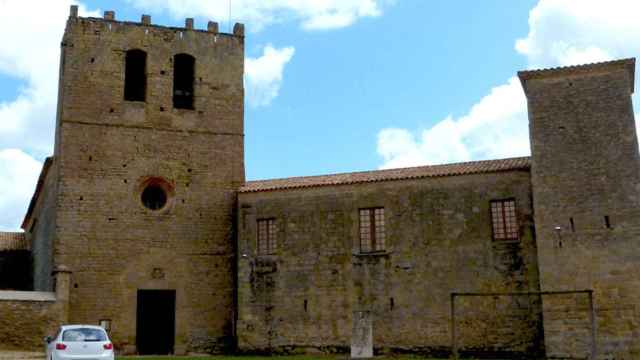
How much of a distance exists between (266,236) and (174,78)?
794cm

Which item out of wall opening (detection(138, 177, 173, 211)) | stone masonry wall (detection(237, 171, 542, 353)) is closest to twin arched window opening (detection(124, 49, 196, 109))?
wall opening (detection(138, 177, 173, 211))

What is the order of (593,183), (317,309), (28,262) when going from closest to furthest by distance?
1. (593,183)
2. (317,309)
3. (28,262)

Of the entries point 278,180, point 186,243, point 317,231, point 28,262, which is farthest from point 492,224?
point 28,262

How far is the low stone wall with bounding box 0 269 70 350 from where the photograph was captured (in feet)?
84.6

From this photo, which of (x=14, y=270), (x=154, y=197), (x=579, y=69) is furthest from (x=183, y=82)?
(x=579, y=69)

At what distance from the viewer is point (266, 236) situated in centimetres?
2959

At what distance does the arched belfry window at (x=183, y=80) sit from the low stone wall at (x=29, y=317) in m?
8.96

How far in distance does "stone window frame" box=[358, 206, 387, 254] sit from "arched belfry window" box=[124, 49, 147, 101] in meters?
10.6

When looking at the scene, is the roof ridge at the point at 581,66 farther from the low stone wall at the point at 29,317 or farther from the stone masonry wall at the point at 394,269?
the low stone wall at the point at 29,317

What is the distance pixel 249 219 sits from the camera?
30000 millimetres

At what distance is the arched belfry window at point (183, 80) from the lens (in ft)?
105

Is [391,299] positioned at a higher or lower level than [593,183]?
lower

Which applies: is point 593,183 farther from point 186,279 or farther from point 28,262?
point 28,262

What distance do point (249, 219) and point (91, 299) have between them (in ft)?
A: 21.7
